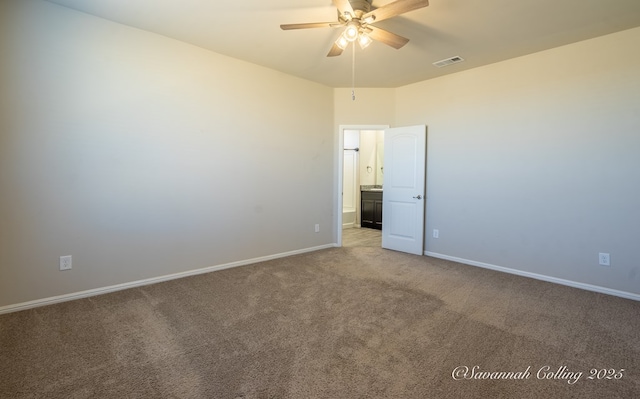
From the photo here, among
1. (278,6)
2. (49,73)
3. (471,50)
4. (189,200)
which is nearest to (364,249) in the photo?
(189,200)

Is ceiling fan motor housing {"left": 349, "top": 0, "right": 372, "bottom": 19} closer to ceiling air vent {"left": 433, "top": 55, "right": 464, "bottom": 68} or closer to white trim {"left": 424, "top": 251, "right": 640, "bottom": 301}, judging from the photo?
ceiling air vent {"left": 433, "top": 55, "right": 464, "bottom": 68}

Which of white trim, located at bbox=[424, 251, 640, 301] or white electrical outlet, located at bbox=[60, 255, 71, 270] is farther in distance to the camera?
white trim, located at bbox=[424, 251, 640, 301]

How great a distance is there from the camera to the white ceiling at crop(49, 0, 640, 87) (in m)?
2.70

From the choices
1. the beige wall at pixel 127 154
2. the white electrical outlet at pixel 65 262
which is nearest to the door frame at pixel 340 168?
the beige wall at pixel 127 154

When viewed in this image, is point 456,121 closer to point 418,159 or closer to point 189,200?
point 418,159

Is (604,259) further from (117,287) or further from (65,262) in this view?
(65,262)

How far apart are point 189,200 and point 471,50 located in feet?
12.2

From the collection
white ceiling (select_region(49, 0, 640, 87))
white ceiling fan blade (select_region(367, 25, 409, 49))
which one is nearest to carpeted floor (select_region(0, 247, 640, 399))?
white ceiling fan blade (select_region(367, 25, 409, 49))

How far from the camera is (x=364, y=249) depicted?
5.13 metres

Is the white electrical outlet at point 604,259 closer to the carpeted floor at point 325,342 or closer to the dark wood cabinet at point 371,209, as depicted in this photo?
the carpeted floor at point 325,342

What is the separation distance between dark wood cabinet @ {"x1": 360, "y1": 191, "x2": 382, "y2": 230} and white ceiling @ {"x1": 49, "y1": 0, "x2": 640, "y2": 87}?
11.3 ft

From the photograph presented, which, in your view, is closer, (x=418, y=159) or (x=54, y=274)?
(x=54, y=274)

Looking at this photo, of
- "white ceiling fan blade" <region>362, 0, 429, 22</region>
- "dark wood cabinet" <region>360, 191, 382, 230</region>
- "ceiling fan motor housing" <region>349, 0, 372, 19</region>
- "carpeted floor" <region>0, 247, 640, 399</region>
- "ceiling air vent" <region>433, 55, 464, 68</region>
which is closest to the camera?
"carpeted floor" <region>0, 247, 640, 399</region>

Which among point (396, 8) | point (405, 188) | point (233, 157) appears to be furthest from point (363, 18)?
point (405, 188)
